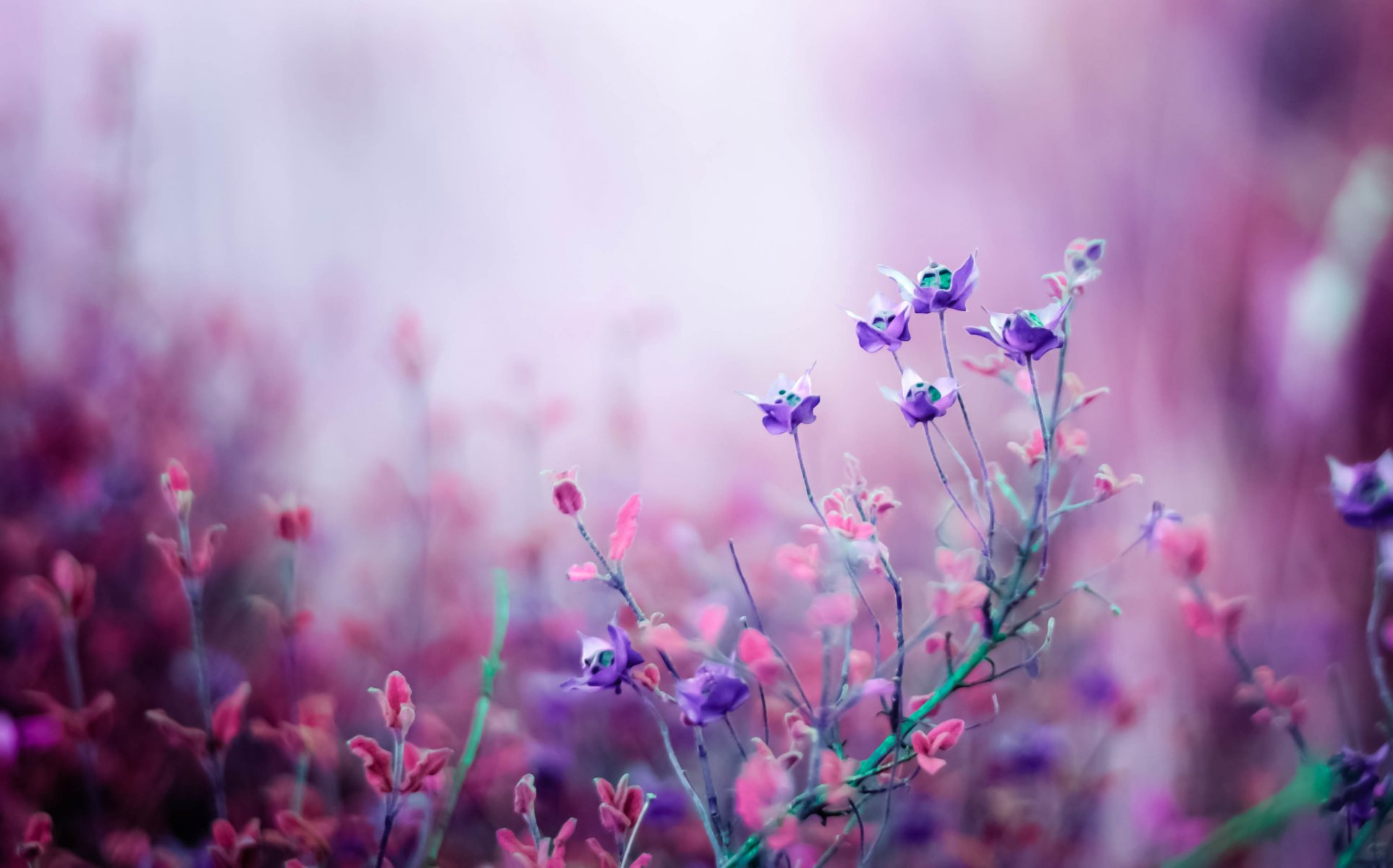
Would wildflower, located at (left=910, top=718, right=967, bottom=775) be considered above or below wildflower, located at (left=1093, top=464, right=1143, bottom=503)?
Answer: below

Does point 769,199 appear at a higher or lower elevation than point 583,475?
higher

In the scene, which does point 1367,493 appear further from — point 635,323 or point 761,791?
point 635,323

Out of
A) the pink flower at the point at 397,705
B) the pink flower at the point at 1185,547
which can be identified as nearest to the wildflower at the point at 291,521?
the pink flower at the point at 397,705

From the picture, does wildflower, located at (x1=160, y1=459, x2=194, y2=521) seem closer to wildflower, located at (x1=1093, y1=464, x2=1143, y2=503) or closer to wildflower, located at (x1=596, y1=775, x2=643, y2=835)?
wildflower, located at (x1=596, y1=775, x2=643, y2=835)

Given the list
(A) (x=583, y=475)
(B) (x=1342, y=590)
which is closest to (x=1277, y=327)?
(B) (x=1342, y=590)

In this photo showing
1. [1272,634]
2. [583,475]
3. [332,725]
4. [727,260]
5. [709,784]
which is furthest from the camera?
[727,260]

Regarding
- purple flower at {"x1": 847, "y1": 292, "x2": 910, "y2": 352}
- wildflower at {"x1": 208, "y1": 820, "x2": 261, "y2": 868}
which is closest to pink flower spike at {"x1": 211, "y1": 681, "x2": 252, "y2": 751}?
wildflower at {"x1": 208, "y1": 820, "x2": 261, "y2": 868}

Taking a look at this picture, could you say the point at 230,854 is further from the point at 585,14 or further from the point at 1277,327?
the point at 585,14
